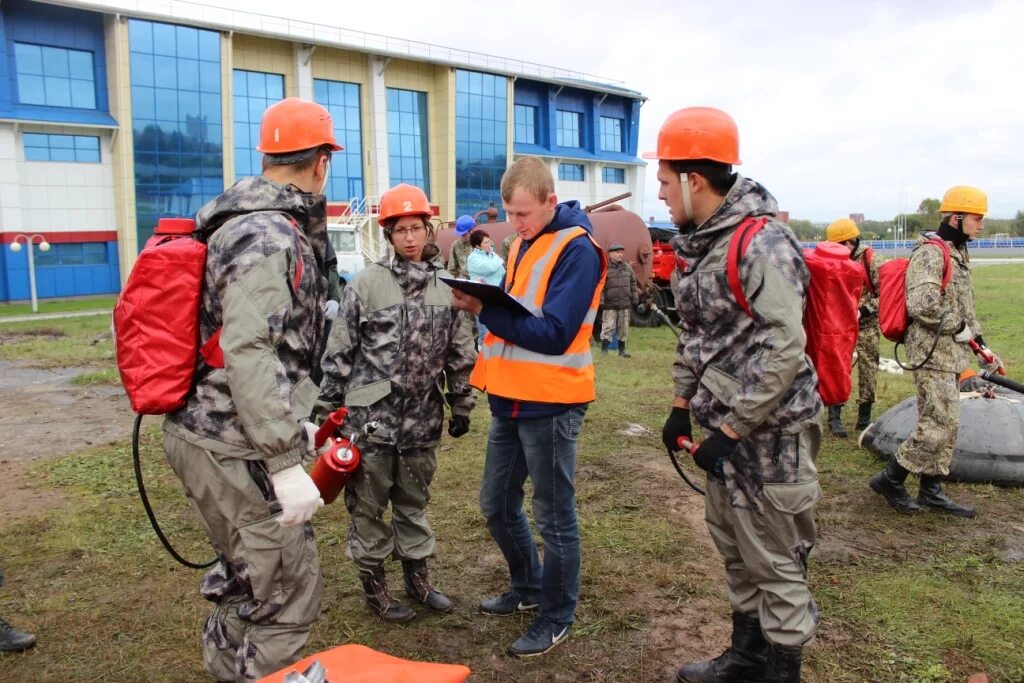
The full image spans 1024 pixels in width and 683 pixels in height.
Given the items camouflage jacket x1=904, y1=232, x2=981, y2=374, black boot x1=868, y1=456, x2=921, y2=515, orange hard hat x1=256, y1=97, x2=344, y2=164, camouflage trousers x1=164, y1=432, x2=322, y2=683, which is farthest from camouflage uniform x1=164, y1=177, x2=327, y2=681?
black boot x1=868, y1=456, x2=921, y2=515

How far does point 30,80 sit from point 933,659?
33688 millimetres

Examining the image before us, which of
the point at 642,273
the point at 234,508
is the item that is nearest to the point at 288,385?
the point at 234,508

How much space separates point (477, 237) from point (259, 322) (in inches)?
328

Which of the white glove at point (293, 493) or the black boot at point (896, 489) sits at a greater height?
the white glove at point (293, 493)

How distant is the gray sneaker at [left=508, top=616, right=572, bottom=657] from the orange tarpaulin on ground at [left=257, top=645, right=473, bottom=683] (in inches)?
59.2

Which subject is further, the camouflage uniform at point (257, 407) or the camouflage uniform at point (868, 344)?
the camouflage uniform at point (868, 344)

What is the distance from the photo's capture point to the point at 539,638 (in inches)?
140

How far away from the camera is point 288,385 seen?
8.41 ft

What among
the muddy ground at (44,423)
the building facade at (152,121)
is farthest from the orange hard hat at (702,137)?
the building facade at (152,121)

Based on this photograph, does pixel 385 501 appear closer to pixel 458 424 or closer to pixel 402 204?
pixel 458 424

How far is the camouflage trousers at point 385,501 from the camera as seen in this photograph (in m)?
3.88

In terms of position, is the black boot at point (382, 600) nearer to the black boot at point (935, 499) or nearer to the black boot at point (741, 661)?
the black boot at point (741, 661)

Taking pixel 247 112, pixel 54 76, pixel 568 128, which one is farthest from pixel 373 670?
pixel 568 128

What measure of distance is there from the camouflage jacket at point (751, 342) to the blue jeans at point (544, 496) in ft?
2.09
